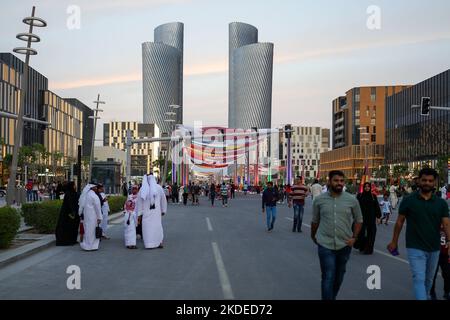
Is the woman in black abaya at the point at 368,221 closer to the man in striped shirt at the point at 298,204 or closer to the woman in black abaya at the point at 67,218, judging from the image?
the man in striped shirt at the point at 298,204

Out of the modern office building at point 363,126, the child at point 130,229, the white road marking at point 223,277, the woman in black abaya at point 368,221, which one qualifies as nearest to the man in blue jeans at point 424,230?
the white road marking at point 223,277

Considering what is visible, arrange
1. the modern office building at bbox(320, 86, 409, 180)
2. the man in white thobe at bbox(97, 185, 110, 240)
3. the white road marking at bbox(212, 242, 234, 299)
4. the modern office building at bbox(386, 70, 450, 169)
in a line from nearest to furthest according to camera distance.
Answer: the white road marking at bbox(212, 242, 234, 299) < the man in white thobe at bbox(97, 185, 110, 240) < the modern office building at bbox(386, 70, 450, 169) < the modern office building at bbox(320, 86, 409, 180)

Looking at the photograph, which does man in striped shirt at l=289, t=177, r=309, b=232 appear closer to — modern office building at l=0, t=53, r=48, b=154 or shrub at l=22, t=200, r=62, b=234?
shrub at l=22, t=200, r=62, b=234

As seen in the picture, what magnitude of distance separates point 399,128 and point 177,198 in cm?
7979

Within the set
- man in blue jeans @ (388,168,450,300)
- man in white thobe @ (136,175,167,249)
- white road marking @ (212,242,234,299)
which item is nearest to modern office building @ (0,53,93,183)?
man in white thobe @ (136,175,167,249)

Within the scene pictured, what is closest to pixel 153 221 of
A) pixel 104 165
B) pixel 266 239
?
pixel 266 239

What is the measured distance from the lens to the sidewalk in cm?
1201

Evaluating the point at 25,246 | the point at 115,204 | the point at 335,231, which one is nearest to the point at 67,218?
the point at 25,246

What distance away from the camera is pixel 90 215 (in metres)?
14.5

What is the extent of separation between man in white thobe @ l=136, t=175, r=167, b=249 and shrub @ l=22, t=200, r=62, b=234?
392 cm

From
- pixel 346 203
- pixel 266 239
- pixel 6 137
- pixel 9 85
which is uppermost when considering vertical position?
pixel 9 85

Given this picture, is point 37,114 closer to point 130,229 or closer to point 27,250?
point 130,229
